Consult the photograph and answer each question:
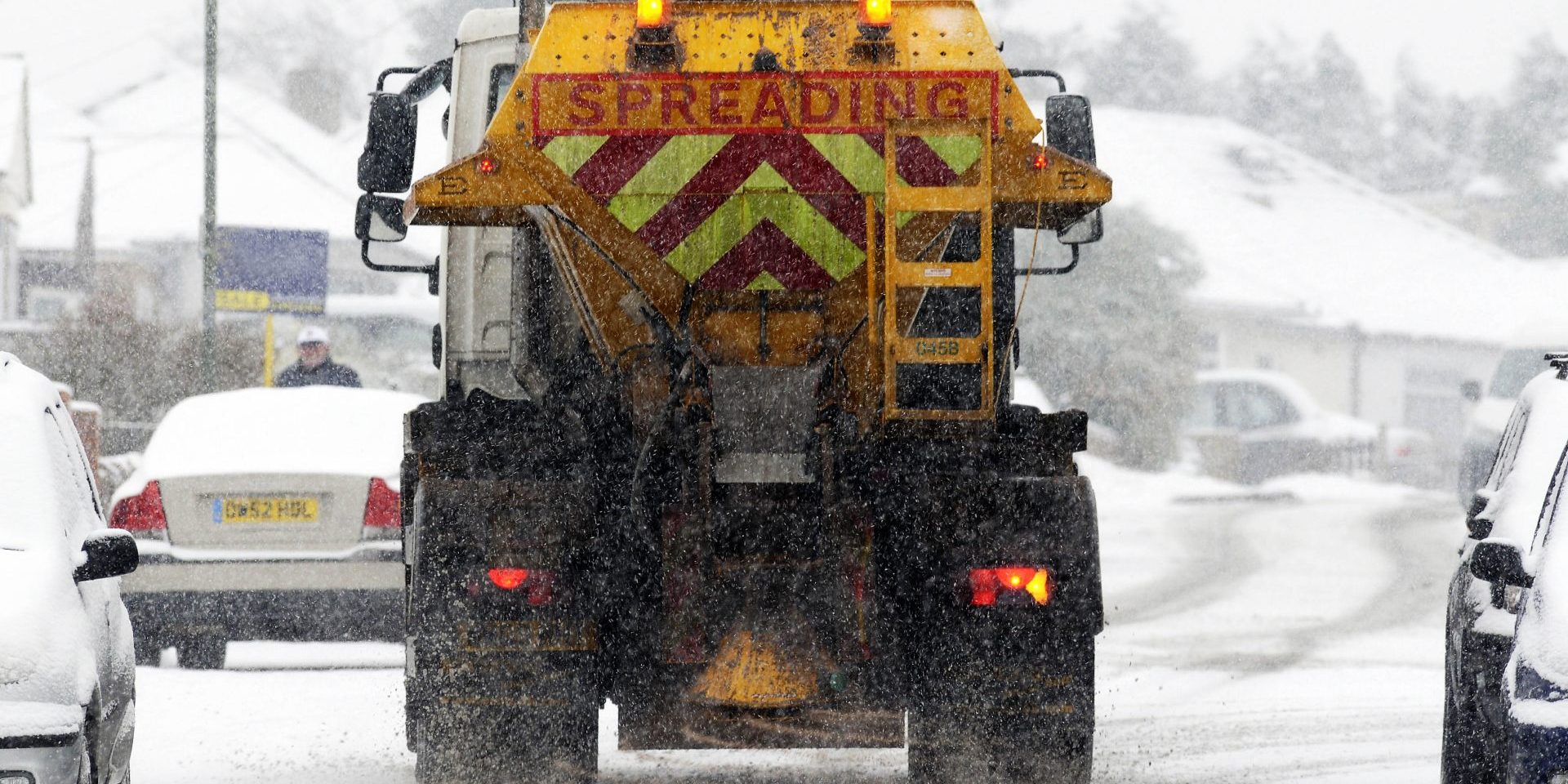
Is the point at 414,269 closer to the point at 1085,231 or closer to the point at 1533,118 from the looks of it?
the point at 1085,231

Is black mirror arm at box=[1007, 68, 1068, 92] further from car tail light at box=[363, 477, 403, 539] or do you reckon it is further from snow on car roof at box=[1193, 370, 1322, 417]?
snow on car roof at box=[1193, 370, 1322, 417]

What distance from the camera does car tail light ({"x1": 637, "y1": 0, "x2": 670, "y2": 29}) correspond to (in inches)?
268

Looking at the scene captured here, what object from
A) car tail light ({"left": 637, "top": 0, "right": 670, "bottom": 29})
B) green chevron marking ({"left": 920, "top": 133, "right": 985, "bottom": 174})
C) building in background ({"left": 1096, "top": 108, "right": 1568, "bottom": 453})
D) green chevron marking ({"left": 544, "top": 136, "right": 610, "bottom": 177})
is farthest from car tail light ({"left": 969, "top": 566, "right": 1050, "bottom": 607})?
building in background ({"left": 1096, "top": 108, "right": 1568, "bottom": 453})

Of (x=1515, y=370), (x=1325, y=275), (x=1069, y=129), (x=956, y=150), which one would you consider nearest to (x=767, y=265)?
(x=956, y=150)

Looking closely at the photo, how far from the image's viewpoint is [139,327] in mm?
26219

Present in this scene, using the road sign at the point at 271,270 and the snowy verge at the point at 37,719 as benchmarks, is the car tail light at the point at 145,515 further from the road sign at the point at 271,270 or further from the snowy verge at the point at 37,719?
the road sign at the point at 271,270

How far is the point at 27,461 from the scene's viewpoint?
6.18m

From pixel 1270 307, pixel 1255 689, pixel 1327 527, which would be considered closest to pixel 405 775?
pixel 1255 689

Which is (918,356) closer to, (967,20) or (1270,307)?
(967,20)

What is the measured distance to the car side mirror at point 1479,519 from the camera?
6914 mm

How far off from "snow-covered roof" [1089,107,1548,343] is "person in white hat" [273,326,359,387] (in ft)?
125

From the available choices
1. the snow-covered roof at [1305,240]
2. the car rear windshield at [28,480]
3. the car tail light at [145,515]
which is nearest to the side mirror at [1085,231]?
the car rear windshield at [28,480]

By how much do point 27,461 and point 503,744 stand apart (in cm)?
160

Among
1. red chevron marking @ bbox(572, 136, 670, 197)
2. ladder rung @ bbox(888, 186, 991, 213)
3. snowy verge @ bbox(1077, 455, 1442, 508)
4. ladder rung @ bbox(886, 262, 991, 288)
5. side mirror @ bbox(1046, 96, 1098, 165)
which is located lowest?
snowy verge @ bbox(1077, 455, 1442, 508)
